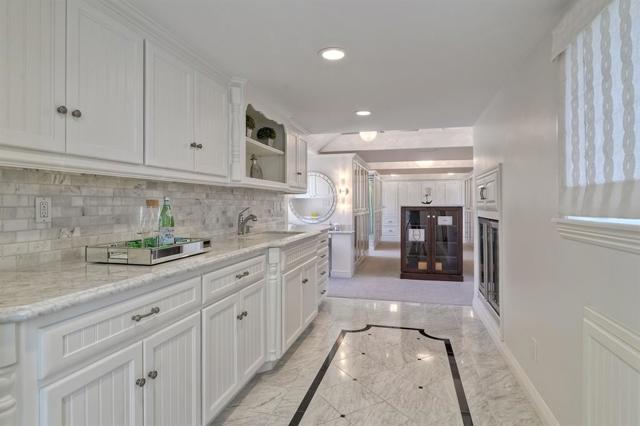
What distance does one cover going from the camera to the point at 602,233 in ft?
4.54

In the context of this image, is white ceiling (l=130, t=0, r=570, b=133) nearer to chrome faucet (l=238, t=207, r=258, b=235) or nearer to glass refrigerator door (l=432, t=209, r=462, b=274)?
chrome faucet (l=238, t=207, r=258, b=235)

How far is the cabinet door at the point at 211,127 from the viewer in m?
2.33

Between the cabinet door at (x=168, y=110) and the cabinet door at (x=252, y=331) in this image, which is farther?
the cabinet door at (x=252, y=331)

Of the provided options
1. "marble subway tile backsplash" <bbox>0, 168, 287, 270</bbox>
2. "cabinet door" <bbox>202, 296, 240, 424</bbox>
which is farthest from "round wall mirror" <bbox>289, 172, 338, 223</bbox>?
"cabinet door" <bbox>202, 296, 240, 424</bbox>

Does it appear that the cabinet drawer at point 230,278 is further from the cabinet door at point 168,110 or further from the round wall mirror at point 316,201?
the round wall mirror at point 316,201

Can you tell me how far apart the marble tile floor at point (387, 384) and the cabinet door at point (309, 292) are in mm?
204

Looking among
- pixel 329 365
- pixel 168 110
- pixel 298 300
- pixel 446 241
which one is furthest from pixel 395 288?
pixel 168 110

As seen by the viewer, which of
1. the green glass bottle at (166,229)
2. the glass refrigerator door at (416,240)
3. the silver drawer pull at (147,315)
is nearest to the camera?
the silver drawer pull at (147,315)

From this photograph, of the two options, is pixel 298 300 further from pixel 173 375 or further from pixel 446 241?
pixel 446 241

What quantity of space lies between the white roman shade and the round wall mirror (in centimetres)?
500

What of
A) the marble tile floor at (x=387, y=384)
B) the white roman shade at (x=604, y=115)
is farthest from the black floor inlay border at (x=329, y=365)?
the white roman shade at (x=604, y=115)

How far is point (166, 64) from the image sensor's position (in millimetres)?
2016

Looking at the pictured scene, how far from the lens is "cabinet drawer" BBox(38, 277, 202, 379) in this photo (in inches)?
41.1

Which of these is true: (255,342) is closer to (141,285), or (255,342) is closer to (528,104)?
(141,285)
